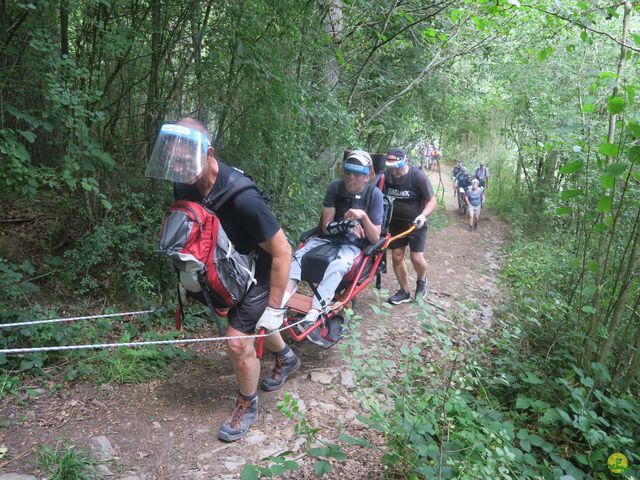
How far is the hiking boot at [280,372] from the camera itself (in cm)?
379

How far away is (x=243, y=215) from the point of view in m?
2.90

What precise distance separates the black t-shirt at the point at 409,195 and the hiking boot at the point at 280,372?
287 cm

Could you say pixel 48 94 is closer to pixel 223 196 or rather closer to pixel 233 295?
pixel 223 196

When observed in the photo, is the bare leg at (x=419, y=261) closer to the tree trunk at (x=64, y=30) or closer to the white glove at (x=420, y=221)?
the white glove at (x=420, y=221)

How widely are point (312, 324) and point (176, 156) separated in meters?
2.02

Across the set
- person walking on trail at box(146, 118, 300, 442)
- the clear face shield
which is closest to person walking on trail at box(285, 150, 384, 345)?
person walking on trail at box(146, 118, 300, 442)

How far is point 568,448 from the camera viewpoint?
11.5 feet

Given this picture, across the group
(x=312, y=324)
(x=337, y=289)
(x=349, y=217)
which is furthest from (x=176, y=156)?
(x=337, y=289)

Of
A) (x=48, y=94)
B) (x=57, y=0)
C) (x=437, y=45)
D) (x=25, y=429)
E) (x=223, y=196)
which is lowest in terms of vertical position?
(x=25, y=429)

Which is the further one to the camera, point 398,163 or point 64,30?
point 398,163

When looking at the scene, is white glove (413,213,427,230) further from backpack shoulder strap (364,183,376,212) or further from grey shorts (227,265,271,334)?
grey shorts (227,265,271,334)

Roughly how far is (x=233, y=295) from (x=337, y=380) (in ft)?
5.24

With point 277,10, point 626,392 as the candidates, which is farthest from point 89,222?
point 626,392
